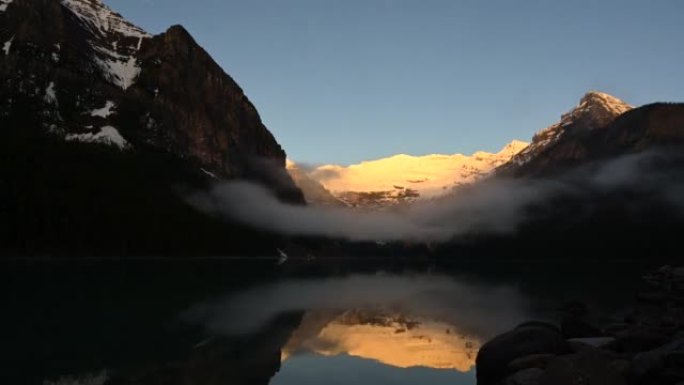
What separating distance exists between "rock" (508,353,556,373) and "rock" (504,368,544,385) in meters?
1.25

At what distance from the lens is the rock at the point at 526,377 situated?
2525 centimetres

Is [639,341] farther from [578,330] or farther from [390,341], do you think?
[390,341]

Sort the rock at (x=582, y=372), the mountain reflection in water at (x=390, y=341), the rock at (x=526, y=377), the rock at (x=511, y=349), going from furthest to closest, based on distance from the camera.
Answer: the mountain reflection in water at (x=390, y=341) < the rock at (x=511, y=349) < the rock at (x=526, y=377) < the rock at (x=582, y=372)

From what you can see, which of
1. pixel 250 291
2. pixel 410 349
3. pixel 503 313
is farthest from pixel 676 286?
pixel 410 349

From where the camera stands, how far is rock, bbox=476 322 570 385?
1194 inches

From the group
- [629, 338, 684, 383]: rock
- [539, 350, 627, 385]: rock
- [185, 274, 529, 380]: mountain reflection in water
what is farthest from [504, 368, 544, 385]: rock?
[185, 274, 529, 380]: mountain reflection in water

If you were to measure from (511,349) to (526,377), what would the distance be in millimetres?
4949

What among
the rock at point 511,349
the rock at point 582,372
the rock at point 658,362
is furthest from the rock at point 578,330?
the rock at point 582,372

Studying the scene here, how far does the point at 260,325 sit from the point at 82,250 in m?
159

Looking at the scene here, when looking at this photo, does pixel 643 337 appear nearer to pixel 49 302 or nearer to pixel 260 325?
pixel 260 325

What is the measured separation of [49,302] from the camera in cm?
6081

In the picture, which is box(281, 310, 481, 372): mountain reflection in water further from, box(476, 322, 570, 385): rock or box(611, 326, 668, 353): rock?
box(611, 326, 668, 353): rock

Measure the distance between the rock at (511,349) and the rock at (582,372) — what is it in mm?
6391

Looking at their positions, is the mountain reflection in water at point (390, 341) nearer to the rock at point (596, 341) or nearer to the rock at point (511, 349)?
the rock at point (511, 349)
